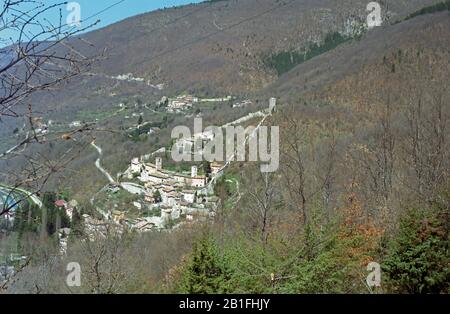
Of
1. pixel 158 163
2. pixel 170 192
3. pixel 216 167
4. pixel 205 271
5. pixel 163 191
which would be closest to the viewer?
pixel 205 271

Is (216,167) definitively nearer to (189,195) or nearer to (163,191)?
(163,191)

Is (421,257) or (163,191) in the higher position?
(163,191)

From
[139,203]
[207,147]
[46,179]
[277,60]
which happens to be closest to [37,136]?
[46,179]

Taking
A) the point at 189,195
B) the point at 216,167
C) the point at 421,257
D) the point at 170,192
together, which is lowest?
the point at 421,257

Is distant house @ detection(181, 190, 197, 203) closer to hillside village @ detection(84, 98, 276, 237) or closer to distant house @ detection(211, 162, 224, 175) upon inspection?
hillside village @ detection(84, 98, 276, 237)

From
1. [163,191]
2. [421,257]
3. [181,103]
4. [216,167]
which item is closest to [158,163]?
[216,167]

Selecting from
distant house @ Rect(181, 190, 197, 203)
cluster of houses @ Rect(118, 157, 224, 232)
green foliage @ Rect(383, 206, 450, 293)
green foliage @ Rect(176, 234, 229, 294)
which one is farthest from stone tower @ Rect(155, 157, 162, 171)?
green foliage @ Rect(383, 206, 450, 293)

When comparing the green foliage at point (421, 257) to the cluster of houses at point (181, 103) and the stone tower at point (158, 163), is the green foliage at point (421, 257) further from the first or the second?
the cluster of houses at point (181, 103)
